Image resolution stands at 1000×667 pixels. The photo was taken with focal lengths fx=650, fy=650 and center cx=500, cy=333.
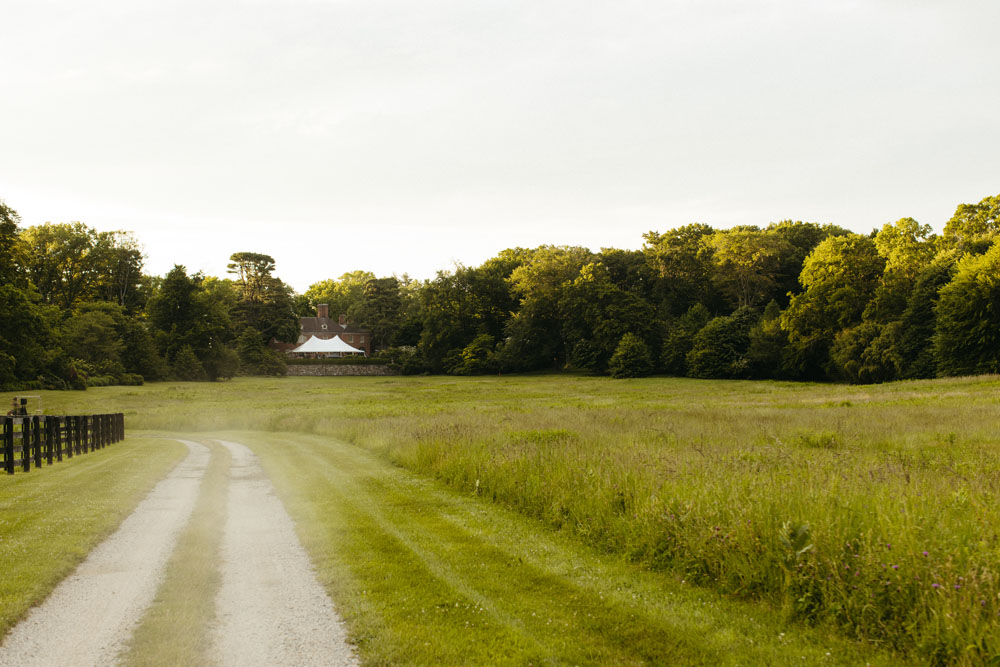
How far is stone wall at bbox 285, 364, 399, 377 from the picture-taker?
310 ft

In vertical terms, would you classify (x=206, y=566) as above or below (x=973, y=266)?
below

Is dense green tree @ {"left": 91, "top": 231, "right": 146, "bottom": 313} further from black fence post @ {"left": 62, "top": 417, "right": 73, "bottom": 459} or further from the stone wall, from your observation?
black fence post @ {"left": 62, "top": 417, "right": 73, "bottom": 459}

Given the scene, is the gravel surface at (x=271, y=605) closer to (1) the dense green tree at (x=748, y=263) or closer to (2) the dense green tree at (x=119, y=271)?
(1) the dense green tree at (x=748, y=263)

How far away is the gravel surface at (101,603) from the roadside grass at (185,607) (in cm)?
13

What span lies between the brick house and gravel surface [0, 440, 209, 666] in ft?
390

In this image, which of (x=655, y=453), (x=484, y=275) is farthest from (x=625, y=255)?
(x=655, y=453)

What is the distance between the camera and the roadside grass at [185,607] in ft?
16.9

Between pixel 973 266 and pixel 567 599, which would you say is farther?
pixel 973 266

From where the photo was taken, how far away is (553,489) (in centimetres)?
1041

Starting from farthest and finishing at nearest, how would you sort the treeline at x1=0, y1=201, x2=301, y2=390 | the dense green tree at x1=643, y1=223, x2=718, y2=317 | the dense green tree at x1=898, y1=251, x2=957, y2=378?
the dense green tree at x1=643, y1=223, x2=718, y2=317 → the dense green tree at x1=898, y1=251, x2=957, y2=378 → the treeline at x1=0, y1=201, x2=301, y2=390

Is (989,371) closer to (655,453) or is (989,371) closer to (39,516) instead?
(655,453)

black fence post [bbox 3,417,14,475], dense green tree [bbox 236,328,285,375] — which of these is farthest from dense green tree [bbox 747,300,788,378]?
black fence post [bbox 3,417,14,475]

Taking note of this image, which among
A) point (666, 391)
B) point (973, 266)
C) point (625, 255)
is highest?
point (625, 255)

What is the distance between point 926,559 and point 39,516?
38.0ft
